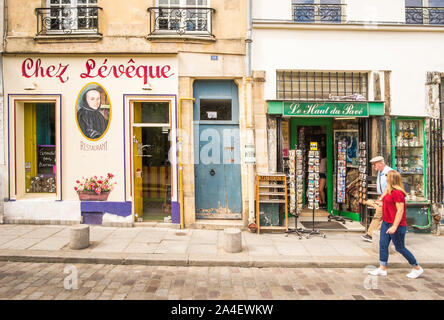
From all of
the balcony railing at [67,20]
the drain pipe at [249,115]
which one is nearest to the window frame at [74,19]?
the balcony railing at [67,20]

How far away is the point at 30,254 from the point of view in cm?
607

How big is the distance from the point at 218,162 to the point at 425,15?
6817 millimetres

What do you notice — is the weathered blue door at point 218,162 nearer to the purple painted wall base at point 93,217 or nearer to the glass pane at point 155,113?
the glass pane at point 155,113

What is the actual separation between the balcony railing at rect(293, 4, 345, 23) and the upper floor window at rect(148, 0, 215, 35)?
2.30 m

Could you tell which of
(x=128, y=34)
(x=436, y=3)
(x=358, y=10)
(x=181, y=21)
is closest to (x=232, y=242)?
(x=181, y=21)

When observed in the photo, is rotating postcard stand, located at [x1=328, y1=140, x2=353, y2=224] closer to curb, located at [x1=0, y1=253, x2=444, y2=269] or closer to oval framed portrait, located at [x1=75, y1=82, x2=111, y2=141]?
curb, located at [x1=0, y1=253, x2=444, y2=269]

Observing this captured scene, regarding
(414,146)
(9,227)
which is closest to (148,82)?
(9,227)

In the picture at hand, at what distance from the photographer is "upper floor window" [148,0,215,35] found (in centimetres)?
845

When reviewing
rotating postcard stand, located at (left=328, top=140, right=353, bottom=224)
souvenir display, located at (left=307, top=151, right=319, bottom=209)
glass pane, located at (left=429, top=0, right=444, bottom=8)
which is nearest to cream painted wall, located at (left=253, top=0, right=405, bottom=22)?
glass pane, located at (left=429, top=0, right=444, bottom=8)

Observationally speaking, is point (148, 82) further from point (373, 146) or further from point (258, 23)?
point (373, 146)

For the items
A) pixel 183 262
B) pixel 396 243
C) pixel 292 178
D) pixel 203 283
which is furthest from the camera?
pixel 292 178

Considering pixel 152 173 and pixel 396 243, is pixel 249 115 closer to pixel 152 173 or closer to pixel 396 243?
pixel 152 173

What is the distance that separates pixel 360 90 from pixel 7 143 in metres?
9.58

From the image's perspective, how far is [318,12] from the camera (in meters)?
8.54
